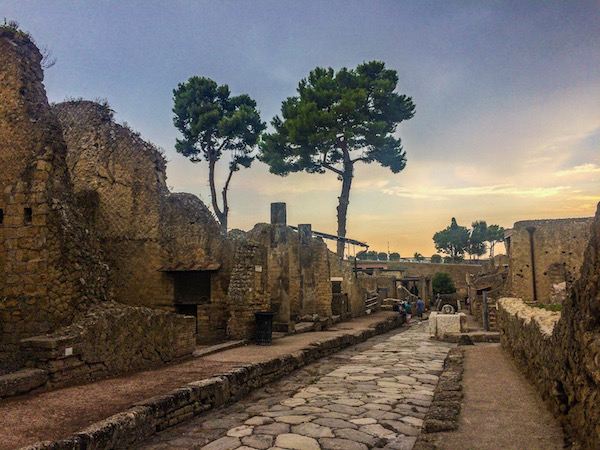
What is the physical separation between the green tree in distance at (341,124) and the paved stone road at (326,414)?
23.3m

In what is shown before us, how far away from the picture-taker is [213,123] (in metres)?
30.3

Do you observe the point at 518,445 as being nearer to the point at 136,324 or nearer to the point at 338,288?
the point at 136,324

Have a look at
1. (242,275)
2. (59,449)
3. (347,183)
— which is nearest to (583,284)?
(59,449)

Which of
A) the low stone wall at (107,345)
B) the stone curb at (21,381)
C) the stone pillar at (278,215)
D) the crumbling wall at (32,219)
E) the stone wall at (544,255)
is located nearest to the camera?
the stone curb at (21,381)

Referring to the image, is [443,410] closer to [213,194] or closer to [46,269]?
[46,269]

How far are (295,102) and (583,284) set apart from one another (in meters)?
31.4

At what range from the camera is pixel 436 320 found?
15.1 metres

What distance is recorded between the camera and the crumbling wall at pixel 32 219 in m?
6.97

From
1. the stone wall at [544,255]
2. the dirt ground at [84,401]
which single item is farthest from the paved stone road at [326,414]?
the stone wall at [544,255]

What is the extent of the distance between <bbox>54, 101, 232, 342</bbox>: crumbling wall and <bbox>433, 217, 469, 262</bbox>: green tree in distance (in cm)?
6910

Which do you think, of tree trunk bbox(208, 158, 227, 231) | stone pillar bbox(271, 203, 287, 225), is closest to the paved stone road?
stone pillar bbox(271, 203, 287, 225)

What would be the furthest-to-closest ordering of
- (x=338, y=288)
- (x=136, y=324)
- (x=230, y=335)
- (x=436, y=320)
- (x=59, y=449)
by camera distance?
(x=338, y=288) → (x=436, y=320) → (x=230, y=335) → (x=136, y=324) → (x=59, y=449)

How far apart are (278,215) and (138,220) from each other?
4.31 metres

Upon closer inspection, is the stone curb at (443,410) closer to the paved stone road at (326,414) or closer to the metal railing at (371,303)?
the paved stone road at (326,414)
